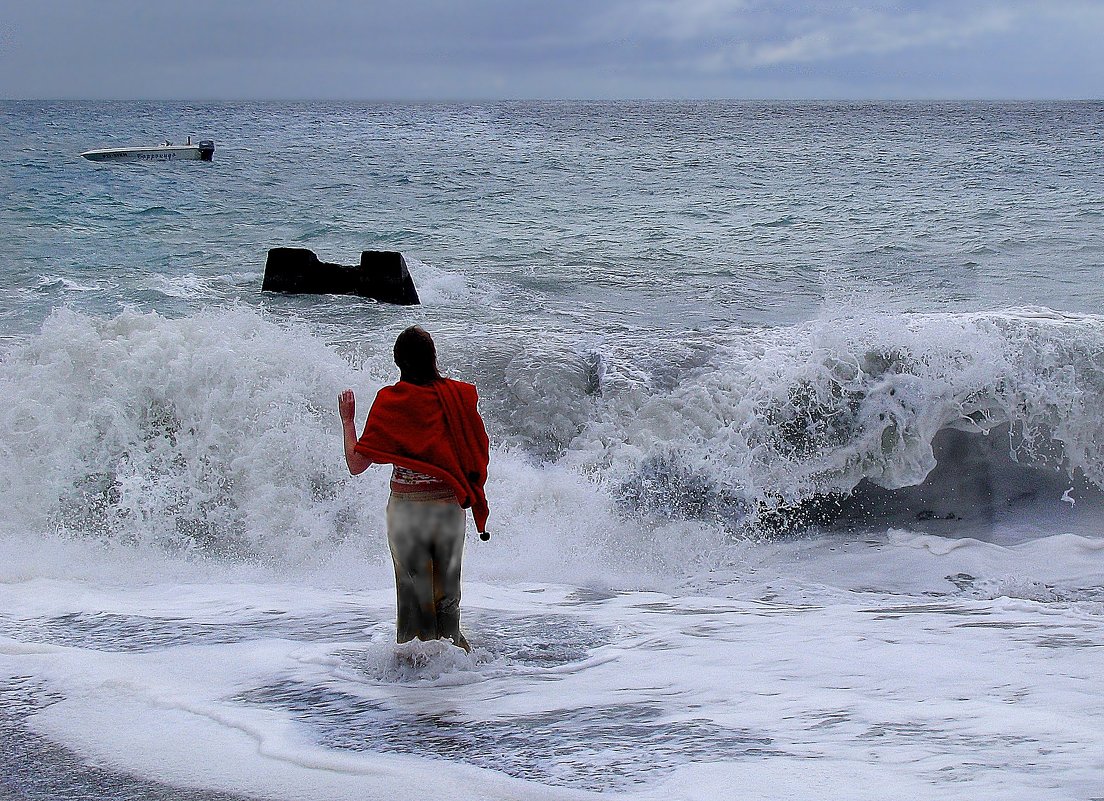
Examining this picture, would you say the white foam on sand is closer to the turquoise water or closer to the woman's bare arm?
the woman's bare arm

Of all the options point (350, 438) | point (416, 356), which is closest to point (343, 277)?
point (350, 438)

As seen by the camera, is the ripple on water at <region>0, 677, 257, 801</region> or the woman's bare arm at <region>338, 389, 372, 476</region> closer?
the ripple on water at <region>0, 677, 257, 801</region>

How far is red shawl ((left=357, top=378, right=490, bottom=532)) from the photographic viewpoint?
4.20m

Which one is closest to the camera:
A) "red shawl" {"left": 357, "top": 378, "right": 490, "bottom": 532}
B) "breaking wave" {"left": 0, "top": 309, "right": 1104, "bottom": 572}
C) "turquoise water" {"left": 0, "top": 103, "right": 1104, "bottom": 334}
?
"red shawl" {"left": 357, "top": 378, "right": 490, "bottom": 532}

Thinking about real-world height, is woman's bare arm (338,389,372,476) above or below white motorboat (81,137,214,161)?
below

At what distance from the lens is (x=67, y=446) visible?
8.34m

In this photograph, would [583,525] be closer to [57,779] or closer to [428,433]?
[428,433]

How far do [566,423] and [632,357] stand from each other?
130 centimetres

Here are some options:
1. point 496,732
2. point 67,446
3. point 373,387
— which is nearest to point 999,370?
point 373,387

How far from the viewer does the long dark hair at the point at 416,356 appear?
421cm

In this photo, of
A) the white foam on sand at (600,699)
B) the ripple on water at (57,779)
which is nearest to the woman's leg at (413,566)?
the white foam on sand at (600,699)

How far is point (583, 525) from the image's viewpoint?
25.5 ft

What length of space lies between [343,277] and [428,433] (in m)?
9.38

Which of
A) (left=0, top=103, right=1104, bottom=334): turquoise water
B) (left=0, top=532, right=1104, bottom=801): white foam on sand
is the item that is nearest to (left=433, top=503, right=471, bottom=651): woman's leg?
(left=0, top=532, right=1104, bottom=801): white foam on sand
